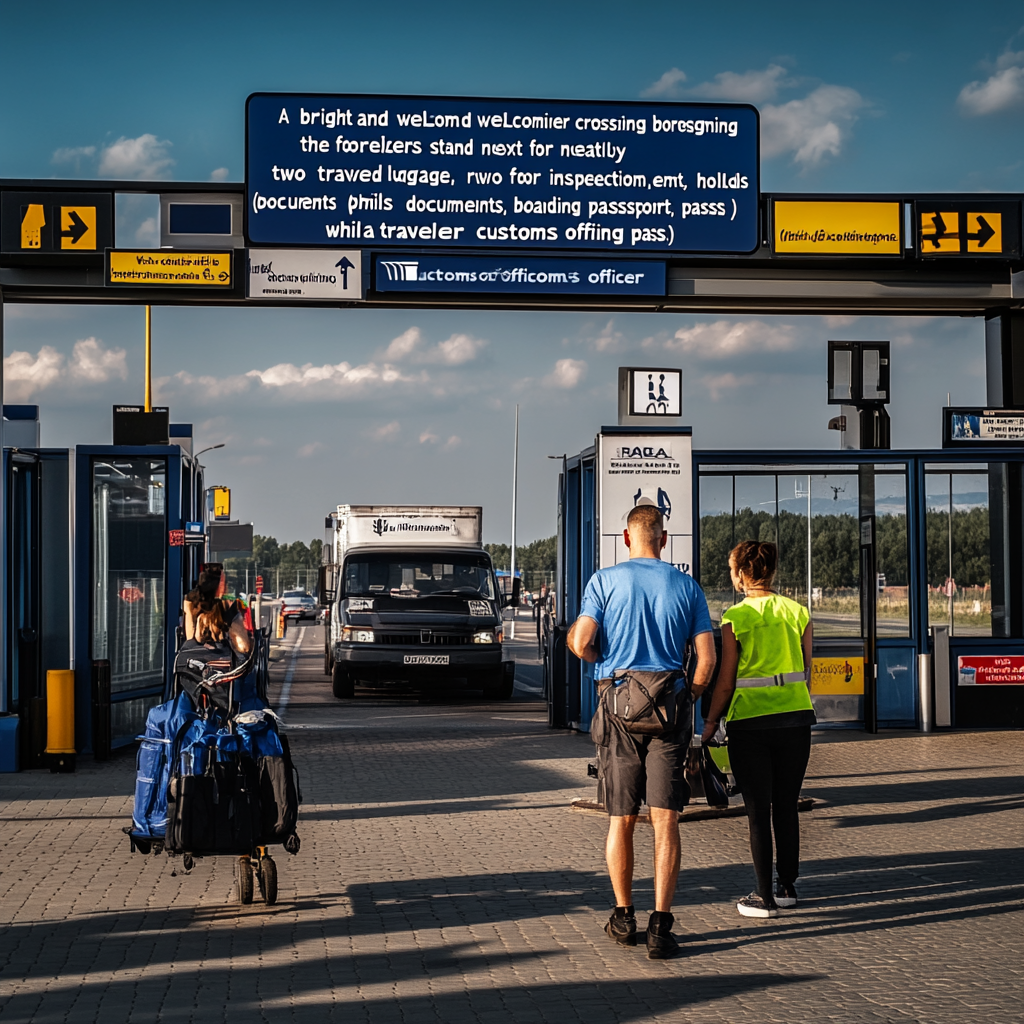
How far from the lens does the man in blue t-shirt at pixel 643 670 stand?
6297mm

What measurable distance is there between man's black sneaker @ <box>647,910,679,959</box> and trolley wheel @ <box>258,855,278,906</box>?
1906mm

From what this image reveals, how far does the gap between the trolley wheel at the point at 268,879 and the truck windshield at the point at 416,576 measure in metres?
14.0

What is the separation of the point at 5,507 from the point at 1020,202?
955 centimetres

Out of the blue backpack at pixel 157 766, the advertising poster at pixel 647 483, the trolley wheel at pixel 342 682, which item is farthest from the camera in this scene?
the trolley wheel at pixel 342 682

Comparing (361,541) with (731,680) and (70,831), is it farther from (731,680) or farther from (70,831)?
Answer: (731,680)

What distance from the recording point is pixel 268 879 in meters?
7.07

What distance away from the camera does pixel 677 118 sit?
13.3 metres

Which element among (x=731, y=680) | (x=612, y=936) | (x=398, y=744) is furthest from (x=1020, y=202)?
(x=612, y=936)

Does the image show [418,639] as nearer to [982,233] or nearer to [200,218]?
[200,218]

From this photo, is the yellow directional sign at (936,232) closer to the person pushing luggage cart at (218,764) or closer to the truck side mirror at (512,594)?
the truck side mirror at (512,594)

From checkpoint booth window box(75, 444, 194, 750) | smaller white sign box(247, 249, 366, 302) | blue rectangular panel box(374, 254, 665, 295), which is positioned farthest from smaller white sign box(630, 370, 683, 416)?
checkpoint booth window box(75, 444, 194, 750)

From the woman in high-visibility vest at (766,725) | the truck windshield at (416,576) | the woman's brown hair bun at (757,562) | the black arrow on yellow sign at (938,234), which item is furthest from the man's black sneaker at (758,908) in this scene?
the truck windshield at (416,576)

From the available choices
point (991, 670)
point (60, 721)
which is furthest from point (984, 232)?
point (60, 721)

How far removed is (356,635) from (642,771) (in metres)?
14.2
